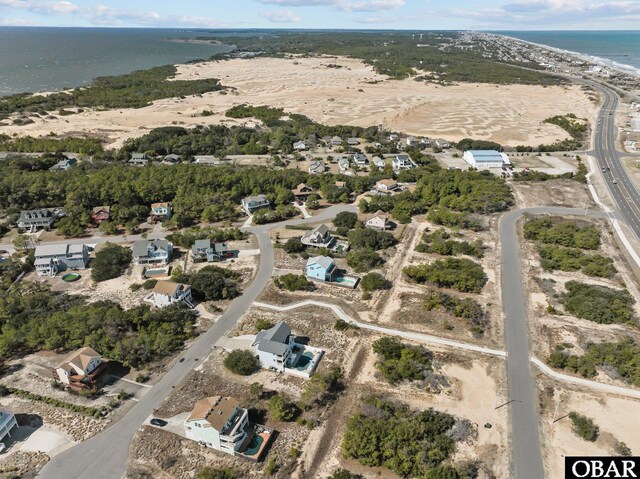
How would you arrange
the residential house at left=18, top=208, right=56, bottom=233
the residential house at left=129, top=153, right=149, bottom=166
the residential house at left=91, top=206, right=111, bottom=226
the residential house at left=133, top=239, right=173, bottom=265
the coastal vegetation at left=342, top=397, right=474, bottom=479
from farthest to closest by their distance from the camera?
the residential house at left=129, top=153, right=149, bottom=166 → the residential house at left=91, top=206, right=111, bottom=226 → the residential house at left=18, top=208, right=56, bottom=233 → the residential house at left=133, top=239, right=173, bottom=265 → the coastal vegetation at left=342, top=397, right=474, bottom=479

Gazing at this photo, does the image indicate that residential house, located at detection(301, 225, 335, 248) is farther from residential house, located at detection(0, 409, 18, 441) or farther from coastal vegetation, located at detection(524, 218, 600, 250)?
residential house, located at detection(0, 409, 18, 441)

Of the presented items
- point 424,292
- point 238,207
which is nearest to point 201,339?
point 424,292

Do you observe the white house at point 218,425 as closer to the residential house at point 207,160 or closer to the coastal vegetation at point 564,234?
the coastal vegetation at point 564,234

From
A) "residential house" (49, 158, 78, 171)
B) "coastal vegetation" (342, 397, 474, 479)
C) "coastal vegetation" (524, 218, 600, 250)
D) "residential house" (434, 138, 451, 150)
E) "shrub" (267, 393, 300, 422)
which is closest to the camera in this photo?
"coastal vegetation" (342, 397, 474, 479)

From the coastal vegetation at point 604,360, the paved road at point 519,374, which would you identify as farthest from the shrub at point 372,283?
the coastal vegetation at point 604,360

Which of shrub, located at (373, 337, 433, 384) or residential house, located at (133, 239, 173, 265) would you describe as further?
residential house, located at (133, 239, 173, 265)

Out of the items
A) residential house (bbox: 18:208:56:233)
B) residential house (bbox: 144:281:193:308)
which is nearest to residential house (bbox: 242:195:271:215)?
residential house (bbox: 144:281:193:308)

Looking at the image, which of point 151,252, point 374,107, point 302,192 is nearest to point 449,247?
point 302,192
